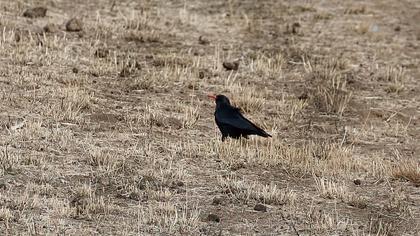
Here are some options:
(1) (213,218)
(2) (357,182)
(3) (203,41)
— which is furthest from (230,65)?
(1) (213,218)

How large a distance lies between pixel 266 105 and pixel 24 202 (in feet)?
19.3

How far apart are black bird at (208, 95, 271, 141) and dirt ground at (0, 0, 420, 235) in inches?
8.8

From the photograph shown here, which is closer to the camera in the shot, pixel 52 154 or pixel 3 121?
pixel 52 154

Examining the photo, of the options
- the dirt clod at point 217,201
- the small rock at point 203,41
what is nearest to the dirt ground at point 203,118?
the dirt clod at point 217,201

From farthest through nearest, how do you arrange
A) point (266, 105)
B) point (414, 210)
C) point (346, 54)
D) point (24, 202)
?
point (346, 54)
point (266, 105)
point (414, 210)
point (24, 202)

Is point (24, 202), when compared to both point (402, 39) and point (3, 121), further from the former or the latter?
point (402, 39)

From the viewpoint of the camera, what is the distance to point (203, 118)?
12.1 m

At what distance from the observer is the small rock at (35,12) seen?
1633 centimetres

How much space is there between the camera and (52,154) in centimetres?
945

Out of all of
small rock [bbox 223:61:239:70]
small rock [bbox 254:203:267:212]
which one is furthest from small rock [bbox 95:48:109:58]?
small rock [bbox 254:203:267:212]

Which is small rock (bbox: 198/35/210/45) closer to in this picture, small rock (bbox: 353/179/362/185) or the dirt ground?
the dirt ground

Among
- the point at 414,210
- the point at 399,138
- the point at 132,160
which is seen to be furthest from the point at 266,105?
the point at 414,210

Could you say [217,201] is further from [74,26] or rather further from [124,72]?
[74,26]

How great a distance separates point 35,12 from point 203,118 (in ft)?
18.3
